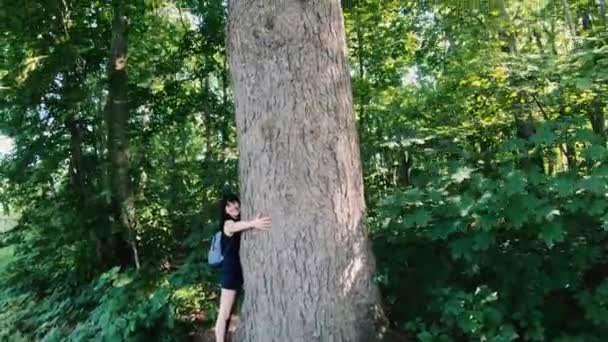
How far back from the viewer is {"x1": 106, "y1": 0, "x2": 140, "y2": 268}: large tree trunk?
6293 mm

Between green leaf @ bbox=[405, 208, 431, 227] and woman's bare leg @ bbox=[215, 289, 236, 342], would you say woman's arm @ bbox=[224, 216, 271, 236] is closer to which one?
woman's bare leg @ bbox=[215, 289, 236, 342]

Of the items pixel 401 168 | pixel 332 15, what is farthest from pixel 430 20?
pixel 332 15

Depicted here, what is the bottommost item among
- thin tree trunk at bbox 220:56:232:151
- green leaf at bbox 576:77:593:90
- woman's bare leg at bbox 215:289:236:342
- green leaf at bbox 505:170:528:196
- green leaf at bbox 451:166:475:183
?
woman's bare leg at bbox 215:289:236:342

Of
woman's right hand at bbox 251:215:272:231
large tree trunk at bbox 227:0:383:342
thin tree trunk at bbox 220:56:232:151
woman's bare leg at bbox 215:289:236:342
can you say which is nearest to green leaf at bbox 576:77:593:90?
large tree trunk at bbox 227:0:383:342

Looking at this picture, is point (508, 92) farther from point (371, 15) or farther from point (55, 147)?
point (55, 147)

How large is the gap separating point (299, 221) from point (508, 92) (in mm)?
2815

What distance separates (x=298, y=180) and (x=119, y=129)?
382cm

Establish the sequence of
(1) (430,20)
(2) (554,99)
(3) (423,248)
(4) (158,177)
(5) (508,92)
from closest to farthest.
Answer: (3) (423,248)
(2) (554,99)
(5) (508,92)
(4) (158,177)
(1) (430,20)

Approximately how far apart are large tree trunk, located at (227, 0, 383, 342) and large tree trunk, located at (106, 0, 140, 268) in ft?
10.7

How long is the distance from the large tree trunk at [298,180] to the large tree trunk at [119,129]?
3.25 metres

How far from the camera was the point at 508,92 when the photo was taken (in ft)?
16.3

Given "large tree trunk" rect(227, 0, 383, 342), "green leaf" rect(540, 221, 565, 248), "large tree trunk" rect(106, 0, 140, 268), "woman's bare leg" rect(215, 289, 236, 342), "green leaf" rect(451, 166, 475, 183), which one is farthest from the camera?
"large tree trunk" rect(106, 0, 140, 268)

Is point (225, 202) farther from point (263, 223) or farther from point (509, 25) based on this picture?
point (509, 25)

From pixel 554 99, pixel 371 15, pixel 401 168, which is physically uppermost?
pixel 371 15
